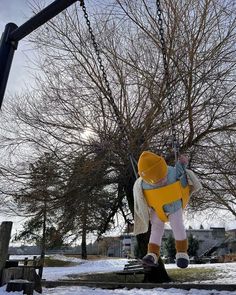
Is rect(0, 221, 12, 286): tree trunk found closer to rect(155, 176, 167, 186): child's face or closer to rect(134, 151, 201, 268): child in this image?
rect(134, 151, 201, 268): child

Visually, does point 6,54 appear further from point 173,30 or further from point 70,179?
point 70,179

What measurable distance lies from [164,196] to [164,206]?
0.29ft

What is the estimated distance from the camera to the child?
2.70m

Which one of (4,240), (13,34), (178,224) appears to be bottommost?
(178,224)

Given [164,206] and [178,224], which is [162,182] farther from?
[178,224]

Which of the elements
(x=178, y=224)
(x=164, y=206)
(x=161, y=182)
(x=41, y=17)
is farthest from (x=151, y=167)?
(x=41, y=17)

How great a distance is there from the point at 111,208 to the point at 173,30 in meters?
6.82

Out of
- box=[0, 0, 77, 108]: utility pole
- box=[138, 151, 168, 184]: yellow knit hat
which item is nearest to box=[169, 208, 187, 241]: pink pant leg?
box=[138, 151, 168, 184]: yellow knit hat

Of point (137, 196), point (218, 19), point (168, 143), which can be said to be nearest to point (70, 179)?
point (168, 143)

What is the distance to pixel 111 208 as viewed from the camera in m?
13.2

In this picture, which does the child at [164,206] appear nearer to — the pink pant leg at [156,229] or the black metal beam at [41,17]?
the pink pant leg at [156,229]

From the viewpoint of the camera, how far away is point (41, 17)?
4453 millimetres

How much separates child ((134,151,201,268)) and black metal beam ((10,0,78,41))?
7.95 ft

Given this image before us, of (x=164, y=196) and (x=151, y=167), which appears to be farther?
(x=164, y=196)
